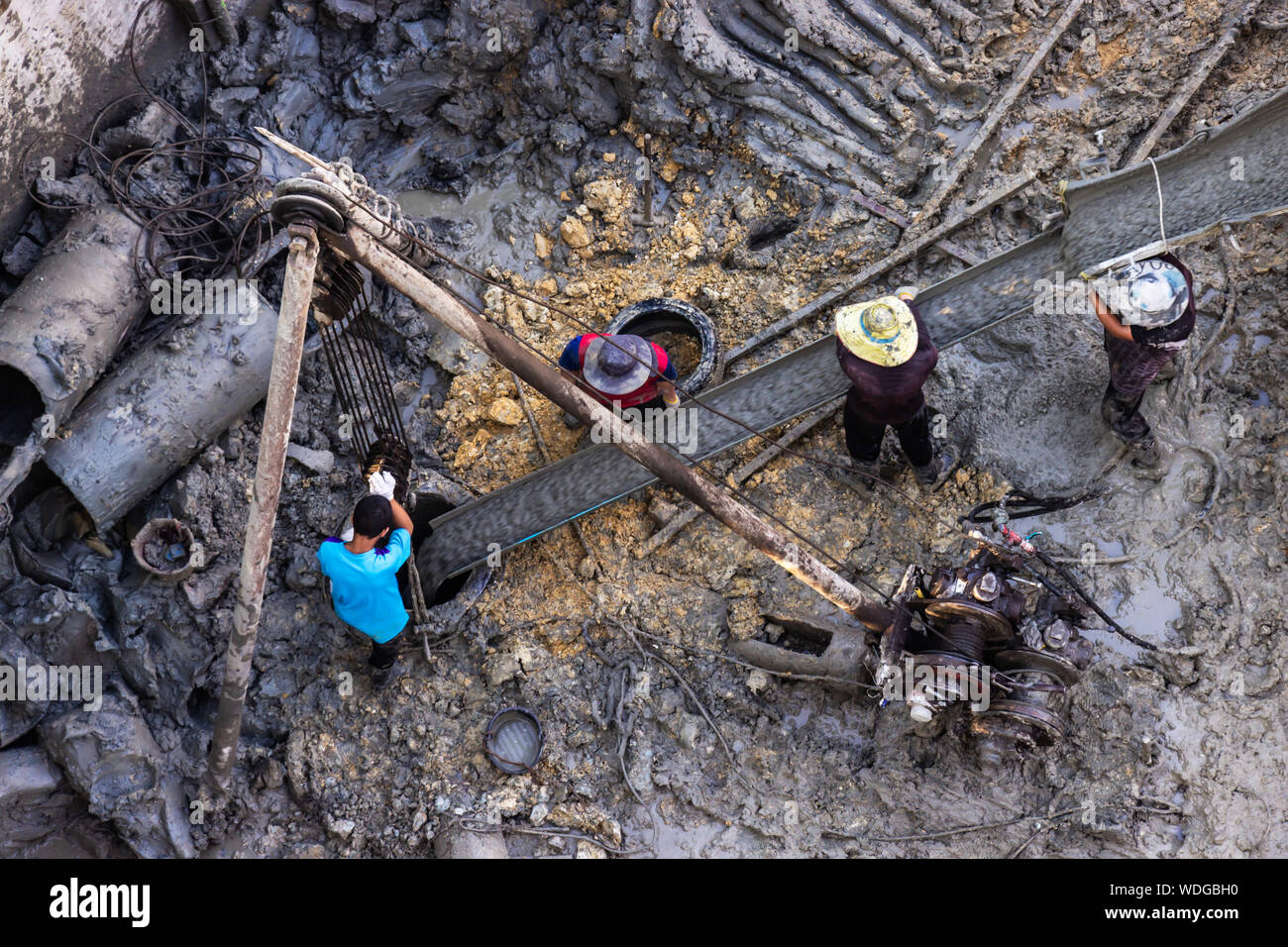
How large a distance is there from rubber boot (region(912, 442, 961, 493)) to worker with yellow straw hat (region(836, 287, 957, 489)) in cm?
19

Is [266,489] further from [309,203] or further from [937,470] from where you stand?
[937,470]

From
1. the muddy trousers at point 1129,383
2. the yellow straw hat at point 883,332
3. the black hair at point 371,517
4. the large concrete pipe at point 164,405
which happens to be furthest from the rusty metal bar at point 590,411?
the muddy trousers at point 1129,383

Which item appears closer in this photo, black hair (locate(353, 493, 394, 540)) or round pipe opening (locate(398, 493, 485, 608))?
black hair (locate(353, 493, 394, 540))

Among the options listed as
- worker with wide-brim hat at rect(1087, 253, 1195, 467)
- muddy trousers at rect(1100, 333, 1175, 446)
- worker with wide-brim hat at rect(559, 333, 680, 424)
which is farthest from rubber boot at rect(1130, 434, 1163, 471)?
worker with wide-brim hat at rect(559, 333, 680, 424)

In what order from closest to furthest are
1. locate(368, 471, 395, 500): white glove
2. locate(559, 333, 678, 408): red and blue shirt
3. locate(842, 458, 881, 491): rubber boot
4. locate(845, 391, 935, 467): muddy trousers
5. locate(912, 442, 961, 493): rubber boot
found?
locate(368, 471, 395, 500): white glove, locate(845, 391, 935, 467): muddy trousers, locate(559, 333, 678, 408): red and blue shirt, locate(912, 442, 961, 493): rubber boot, locate(842, 458, 881, 491): rubber boot

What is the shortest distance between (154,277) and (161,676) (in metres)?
2.45

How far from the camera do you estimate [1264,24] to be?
757cm

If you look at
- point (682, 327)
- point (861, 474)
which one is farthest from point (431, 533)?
point (861, 474)

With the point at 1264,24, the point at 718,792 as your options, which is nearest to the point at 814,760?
the point at 718,792

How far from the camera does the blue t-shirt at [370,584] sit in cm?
614

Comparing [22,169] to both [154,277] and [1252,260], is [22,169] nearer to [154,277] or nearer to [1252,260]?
[154,277]

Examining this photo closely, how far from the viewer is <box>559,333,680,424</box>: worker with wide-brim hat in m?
6.83

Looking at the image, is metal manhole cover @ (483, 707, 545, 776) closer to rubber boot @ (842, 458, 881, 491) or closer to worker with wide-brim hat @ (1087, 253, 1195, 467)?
rubber boot @ (842, 458, 881, 491)

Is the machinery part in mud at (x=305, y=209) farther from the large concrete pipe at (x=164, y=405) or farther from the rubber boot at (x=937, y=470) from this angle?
the rubber boot at (x=937, y=470)
